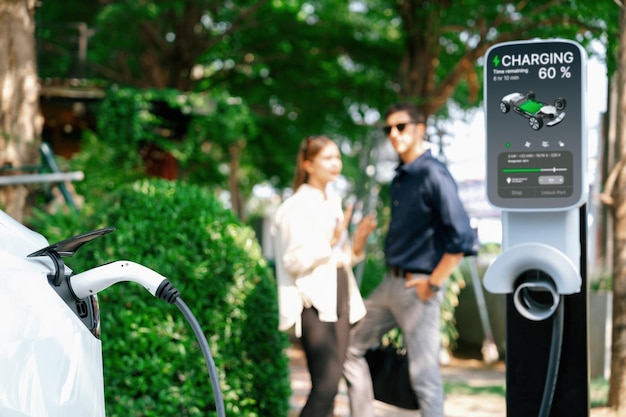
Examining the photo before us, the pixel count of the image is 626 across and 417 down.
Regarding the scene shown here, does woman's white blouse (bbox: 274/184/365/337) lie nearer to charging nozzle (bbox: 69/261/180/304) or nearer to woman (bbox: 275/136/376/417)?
woman (bbox: 275/136/376/417)

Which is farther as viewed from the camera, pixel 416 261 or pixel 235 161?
pixel 235 161

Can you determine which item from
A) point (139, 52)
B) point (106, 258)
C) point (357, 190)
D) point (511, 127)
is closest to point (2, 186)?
point (106, 258)

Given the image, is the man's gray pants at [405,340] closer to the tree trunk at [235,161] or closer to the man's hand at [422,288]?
the man's hand at [422,288]

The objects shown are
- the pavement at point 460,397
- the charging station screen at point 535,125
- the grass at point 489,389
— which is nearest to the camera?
the charging station screen at point 535,125

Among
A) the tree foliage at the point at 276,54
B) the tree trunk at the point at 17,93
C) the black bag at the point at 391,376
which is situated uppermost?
the tree foliage at the point at 276,54

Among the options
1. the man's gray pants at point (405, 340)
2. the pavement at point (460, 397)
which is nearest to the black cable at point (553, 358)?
the man's gray pants at point (405, 340)

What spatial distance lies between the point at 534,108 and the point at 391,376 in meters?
2.24

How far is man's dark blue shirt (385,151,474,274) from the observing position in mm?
4430

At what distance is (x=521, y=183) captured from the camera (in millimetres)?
2984

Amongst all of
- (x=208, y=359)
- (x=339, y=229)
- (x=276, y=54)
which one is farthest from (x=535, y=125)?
(x=276, y=54)

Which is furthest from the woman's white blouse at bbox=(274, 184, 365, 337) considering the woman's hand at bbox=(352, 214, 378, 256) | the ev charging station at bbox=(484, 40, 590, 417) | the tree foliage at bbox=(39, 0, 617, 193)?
the tree foliage at bbox=(39, 0, 617, 193)

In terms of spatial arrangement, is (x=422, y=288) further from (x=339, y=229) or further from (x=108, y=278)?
(x=108, y=278)

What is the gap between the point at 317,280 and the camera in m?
4.38

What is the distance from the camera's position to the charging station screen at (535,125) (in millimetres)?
2930
